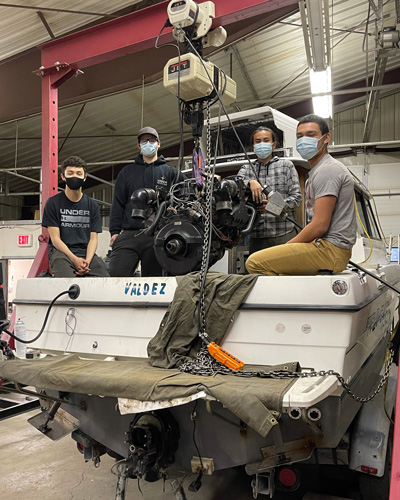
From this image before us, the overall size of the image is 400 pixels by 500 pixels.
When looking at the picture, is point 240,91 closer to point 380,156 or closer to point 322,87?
point 322,87

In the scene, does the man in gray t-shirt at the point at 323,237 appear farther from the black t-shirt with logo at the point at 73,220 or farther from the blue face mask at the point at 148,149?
the black t-shirt with logo at the point at 73,220

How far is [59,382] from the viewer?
8.01ft

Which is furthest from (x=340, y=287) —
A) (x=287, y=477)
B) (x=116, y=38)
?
(x=116, y=38)

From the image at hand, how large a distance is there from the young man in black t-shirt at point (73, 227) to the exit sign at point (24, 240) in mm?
7441

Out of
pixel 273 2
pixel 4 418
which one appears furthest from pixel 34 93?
pixel 4 418

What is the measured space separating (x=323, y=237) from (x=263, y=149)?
148 cm

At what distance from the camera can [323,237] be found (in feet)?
9.38

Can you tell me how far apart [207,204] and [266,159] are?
1.38 metres

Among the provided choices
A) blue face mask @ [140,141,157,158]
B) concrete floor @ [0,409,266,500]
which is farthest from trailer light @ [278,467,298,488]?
blue face mask @ [140,141,157,158]

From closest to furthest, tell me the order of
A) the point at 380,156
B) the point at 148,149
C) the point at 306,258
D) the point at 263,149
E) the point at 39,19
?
the point at 306,258 → the point at 263,149 → the point at 148,149 → the point at 39,19 → the point at 380,156

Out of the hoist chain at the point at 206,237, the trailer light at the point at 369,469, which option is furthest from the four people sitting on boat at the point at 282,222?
the trailer light at the point at 369,469

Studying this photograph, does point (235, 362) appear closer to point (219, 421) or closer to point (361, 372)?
point (219, 421)

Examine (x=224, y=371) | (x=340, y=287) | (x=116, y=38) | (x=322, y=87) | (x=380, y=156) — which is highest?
(x=380, y=156)

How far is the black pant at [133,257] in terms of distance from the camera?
380 cm
